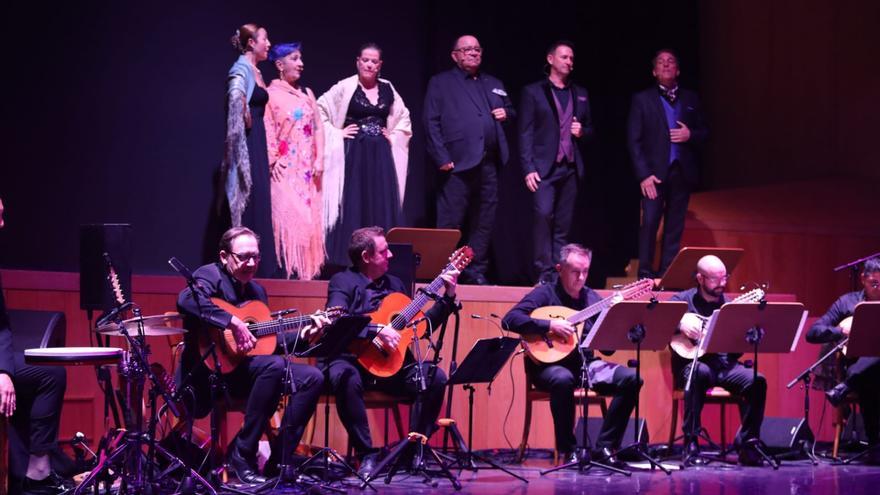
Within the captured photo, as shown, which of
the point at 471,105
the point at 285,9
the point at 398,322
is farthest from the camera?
the point at 285,9

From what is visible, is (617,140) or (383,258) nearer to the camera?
(383,258)

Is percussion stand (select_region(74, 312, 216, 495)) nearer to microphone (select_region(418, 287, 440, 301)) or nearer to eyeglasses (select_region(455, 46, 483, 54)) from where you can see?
microphone (select_region(418, 287, 440, 301))

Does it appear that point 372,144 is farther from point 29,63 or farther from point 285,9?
point 29,63

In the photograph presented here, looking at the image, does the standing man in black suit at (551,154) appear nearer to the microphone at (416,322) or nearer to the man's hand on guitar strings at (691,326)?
the man's hand on guitar strings at (691,326)

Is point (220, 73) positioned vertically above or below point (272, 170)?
above

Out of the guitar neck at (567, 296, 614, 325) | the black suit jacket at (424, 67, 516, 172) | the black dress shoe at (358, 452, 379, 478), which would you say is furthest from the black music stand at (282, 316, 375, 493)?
the black suit jacket at (424, 67, 516, 172)

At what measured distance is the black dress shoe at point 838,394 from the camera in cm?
766

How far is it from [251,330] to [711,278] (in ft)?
10.3

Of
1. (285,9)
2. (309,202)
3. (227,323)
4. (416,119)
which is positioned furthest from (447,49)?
(227,323)

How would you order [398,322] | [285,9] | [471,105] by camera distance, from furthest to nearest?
[285,9] → [471,105] → [398,322]

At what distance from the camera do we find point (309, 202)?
851 cm

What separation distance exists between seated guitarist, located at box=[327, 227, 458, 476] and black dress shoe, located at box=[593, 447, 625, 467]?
3.62 feet

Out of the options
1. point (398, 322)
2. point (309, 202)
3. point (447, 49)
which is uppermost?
point (447, 49)

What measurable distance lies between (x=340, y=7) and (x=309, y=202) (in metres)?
2.09
